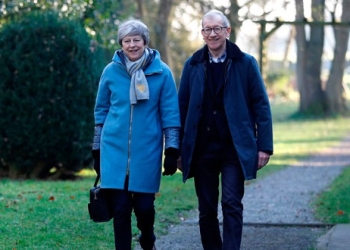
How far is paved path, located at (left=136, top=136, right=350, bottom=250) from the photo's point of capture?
8594 mm

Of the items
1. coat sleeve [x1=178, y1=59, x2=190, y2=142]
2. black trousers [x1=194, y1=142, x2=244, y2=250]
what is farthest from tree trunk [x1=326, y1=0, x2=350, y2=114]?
black trousers [x1=194, y1=142, x2=244, y2=250]

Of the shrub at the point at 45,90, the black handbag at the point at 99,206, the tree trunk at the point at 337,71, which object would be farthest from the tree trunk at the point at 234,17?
the tree trunk at the point at 337,71

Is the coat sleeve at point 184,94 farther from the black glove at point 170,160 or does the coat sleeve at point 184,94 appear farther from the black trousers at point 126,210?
the black trousers at point 126,210

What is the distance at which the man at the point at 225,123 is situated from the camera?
6906 millimetres

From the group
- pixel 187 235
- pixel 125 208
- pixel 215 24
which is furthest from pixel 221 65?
pixel 187 235

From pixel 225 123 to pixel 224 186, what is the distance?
0.48m

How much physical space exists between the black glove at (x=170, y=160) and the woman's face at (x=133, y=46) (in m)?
0.73

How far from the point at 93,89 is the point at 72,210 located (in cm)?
440

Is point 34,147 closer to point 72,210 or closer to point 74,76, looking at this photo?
point 74,76

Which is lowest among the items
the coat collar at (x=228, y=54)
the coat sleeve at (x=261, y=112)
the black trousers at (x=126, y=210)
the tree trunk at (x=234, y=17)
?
the black trousers at (x=126, y=210)

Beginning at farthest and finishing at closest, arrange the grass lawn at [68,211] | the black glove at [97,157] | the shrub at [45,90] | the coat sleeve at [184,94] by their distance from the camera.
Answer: the shrub at [45,90] < the grass lawn at [68,211] < the coat sleeve at [184,94] < the black glove at [97,157]

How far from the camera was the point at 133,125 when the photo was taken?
6.85 metres

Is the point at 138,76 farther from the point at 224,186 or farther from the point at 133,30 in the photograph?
the point at 224,186

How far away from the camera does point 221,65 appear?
7.02 m
